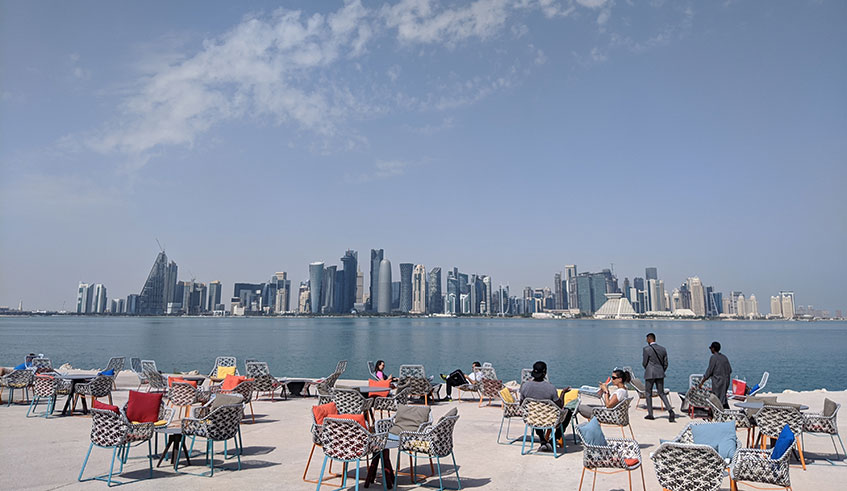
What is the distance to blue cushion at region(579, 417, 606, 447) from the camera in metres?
6.10

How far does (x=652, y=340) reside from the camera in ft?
38.5

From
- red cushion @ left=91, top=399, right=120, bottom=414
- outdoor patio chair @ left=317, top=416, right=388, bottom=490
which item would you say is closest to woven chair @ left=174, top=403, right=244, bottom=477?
red cushion @ left=91, top=399, right=120, bottom=414

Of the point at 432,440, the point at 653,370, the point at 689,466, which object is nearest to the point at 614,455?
the point at 689,466

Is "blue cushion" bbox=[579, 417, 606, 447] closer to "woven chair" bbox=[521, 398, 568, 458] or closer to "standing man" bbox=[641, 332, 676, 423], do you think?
"woven chair" bbox=[521, 398, 568, 458]

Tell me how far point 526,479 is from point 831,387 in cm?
3292

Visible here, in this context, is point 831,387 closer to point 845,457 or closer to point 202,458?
point 845,457

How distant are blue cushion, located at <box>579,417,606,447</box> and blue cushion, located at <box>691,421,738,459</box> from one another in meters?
1.03

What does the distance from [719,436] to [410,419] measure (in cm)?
353

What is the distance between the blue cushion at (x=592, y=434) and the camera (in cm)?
610

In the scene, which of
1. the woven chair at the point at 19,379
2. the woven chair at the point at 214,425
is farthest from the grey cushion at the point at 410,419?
the woven chair at the point at 19,379

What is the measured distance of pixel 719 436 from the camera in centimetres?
614

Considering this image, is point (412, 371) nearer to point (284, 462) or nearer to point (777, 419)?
point (284, 462)

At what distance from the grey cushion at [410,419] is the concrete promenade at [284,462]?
25.8 inches

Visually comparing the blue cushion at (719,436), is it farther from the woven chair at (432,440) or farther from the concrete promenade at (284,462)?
the woven chair at (432,440)
